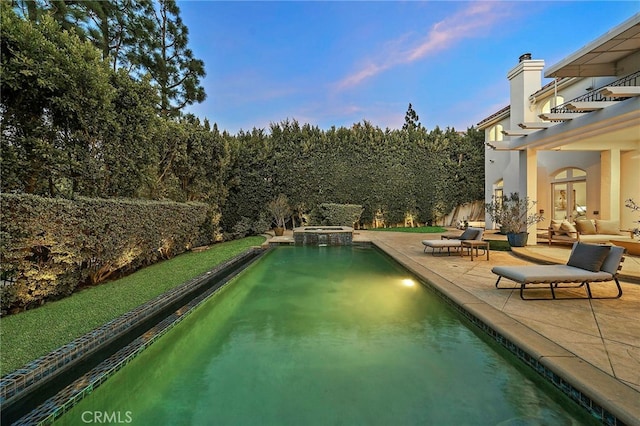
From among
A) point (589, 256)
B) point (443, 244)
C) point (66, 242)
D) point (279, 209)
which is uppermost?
point (279, 209)

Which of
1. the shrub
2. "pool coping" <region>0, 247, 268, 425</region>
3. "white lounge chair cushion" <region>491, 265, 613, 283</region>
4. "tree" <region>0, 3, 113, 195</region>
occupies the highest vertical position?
"tree" <region>0, 3, 113, 195</region>

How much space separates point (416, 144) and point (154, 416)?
61.6 ft

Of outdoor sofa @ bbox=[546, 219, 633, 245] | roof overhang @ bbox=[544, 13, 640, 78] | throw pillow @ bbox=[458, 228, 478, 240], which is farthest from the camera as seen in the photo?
Result: outdoor sofa @ bbox=[546, 219, 633, 245]

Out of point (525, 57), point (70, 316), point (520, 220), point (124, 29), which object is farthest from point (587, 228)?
point (124, 29)

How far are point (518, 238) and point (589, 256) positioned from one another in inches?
212

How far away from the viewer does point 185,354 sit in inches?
152

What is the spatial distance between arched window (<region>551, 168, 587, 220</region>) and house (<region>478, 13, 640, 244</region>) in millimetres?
36

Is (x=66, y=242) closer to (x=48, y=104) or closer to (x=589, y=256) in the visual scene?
(x=48, y=104)

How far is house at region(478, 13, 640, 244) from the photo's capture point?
25.0ft

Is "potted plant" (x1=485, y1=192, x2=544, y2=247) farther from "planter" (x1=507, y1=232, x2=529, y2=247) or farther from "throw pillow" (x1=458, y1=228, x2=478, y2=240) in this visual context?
"throw pillow" (x1=458, y1=228, x2=478, y2=240)

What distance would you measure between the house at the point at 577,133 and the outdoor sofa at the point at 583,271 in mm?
3517

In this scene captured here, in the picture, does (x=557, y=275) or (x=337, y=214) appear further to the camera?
(x=337, y=214)

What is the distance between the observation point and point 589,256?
504 cm

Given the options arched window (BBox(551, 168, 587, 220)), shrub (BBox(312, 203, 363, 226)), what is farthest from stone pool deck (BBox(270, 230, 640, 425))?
shrub (BBox(312, 203, 363, 226))
